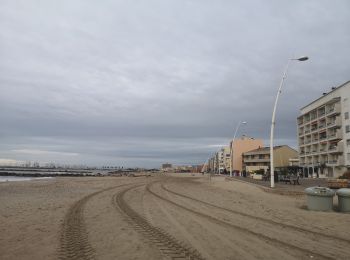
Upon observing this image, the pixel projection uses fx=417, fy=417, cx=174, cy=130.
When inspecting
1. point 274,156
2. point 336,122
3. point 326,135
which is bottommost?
point 274,156

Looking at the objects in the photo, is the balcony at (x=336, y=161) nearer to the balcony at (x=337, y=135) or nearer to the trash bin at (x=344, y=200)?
the balcony at (x=337, y=135)

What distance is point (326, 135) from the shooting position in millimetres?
82812

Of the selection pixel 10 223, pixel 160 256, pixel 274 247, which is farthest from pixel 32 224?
pixel 274 247

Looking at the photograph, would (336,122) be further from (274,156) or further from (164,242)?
(164,242)

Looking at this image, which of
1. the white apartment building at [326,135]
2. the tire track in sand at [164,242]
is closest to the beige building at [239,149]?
the white apartment building at [326,135]

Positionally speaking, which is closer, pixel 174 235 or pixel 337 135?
pixel 174 235

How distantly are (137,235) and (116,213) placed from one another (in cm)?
544

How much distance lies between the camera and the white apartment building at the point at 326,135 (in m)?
74.1

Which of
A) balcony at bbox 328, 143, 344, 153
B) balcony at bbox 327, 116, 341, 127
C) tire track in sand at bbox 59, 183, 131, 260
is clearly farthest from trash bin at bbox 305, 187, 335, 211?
balcony at bbox 327, 116, 341, 127

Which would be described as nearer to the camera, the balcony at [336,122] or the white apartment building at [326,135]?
the white apartment building at [326,135]

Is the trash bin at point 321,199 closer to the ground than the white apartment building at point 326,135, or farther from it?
closer to the ground

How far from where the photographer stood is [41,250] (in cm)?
861

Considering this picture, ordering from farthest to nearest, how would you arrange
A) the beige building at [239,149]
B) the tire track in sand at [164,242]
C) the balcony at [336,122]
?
the beige building at [239,149]
the balcony at [336,122]
the tire track in sand at [164,242]

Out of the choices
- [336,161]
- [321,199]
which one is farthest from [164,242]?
[336,161]
